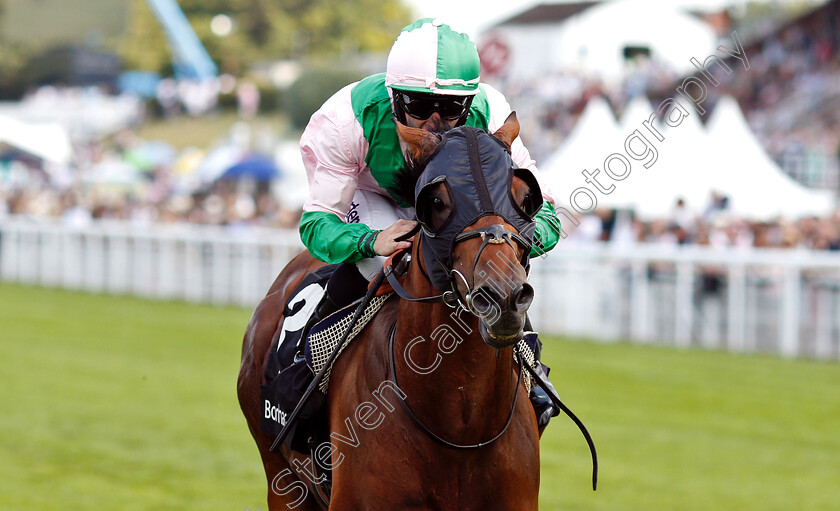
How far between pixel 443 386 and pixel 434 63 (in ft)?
3.10

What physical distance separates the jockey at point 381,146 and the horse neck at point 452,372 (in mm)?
233

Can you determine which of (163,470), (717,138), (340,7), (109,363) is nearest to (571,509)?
(163,470)

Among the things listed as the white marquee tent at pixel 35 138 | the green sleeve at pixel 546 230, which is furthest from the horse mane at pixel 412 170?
the white marquee tent at pixel 35 138

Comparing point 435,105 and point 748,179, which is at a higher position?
point 435,105

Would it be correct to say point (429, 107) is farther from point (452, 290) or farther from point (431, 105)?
point (452, 290)

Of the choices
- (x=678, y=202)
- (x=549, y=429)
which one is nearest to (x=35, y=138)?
(x=678, y=202)

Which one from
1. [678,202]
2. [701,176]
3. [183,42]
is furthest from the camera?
[183,42]

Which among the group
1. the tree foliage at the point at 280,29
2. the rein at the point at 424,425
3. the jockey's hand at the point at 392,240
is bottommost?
the tree foliage at the point at 280,29

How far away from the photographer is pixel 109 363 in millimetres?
11750

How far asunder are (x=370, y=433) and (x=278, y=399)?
82cm

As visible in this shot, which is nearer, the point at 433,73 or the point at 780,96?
the point at 433,73

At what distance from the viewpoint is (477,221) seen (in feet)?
9.34

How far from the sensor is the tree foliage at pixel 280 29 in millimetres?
69125

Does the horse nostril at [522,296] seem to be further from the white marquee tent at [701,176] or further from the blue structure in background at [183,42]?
the blue structure in background at [183,42]
